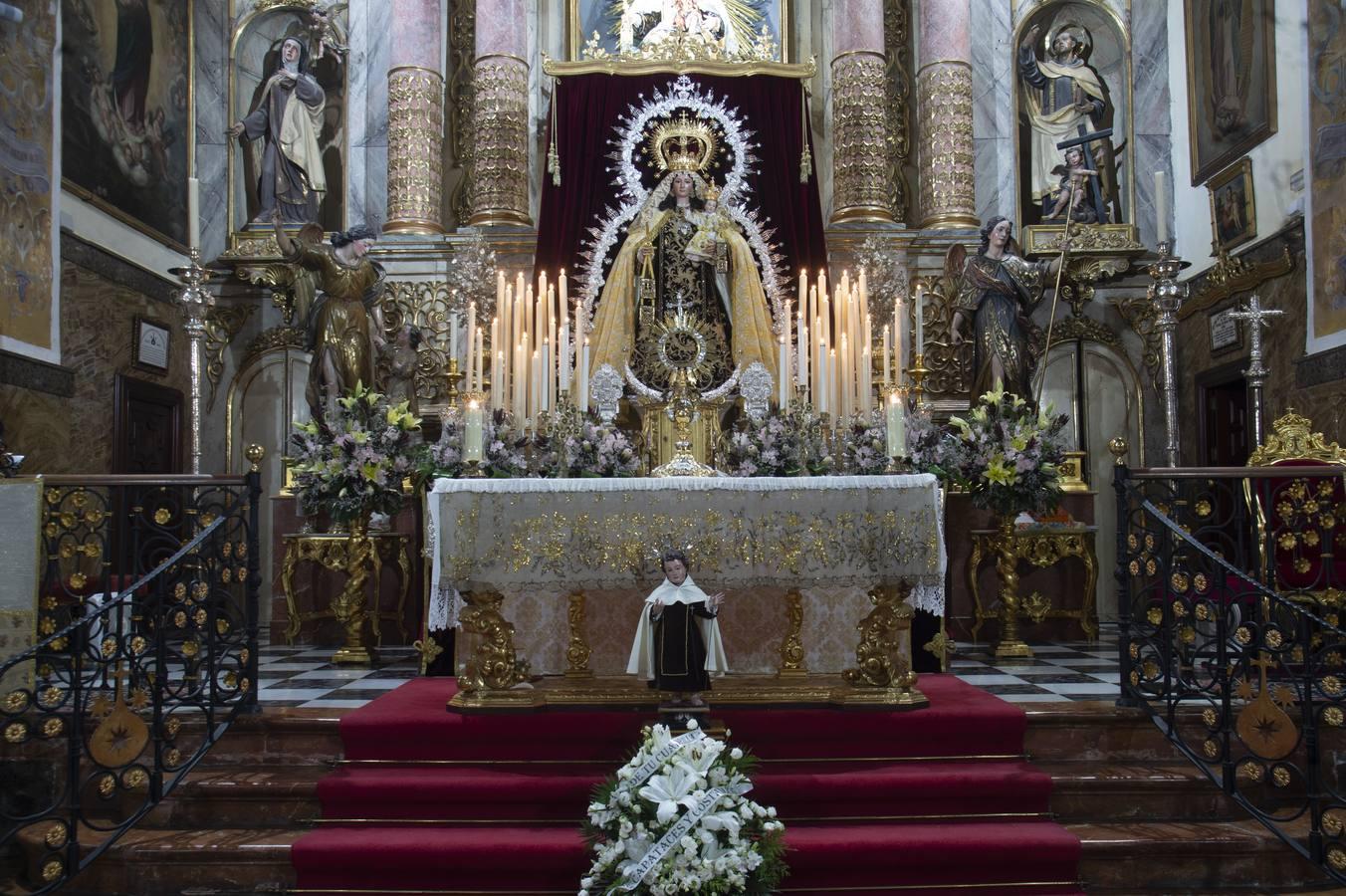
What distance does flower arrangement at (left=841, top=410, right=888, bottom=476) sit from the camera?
6805 mm

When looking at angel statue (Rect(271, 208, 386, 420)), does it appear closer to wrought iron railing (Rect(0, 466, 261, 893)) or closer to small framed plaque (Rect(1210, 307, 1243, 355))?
wrought iron railing (Rect(0, 466, 261, 893))

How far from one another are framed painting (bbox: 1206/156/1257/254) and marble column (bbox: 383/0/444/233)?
7.27m

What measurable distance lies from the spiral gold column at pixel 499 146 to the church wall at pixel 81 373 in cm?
322

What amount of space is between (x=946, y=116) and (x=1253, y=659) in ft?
22.4

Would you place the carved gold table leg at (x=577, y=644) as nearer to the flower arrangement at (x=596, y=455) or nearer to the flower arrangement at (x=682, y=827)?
the flower arrangement at (x=596, y=455)

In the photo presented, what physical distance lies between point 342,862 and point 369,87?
876 centimetres

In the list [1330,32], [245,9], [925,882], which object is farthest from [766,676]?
[245,9]

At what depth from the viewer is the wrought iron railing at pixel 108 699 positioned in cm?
495

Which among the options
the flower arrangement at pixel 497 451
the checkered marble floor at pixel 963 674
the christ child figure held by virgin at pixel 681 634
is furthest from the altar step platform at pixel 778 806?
the flower arrangement at pixel 497 451

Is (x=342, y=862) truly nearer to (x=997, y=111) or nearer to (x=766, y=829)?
(x=766, y=829)

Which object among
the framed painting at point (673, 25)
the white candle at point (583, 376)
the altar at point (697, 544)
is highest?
the framed painting at point (673, 25)

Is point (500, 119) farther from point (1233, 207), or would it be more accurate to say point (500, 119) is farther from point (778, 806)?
point (778, 806)

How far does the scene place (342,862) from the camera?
15.7ft

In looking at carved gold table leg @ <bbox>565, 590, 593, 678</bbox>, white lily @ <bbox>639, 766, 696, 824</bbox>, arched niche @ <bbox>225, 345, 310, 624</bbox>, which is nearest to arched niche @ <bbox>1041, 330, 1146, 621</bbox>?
carved gold table leg @ <bbox>565, 590, 593, 678</bbox>
